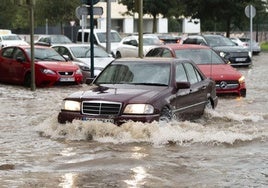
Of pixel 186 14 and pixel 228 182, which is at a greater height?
pixel 186 14

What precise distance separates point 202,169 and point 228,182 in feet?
2.52

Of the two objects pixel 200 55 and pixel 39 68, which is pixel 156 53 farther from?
pixel 39 68

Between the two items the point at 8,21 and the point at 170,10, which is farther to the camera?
the point at 8,21

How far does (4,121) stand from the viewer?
43.8 ft

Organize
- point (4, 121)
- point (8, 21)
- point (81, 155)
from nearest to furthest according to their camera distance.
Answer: point (81, 155) < point (4, 121) < point (8, 21)

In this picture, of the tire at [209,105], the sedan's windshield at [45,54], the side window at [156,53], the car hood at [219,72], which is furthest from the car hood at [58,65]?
the tire at [209,105]

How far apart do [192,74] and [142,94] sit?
2503 millimetres

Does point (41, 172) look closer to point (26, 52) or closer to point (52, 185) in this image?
point (52, 185)

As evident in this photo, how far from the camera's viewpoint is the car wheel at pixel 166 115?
35.2 ft

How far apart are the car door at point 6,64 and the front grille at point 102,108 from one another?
11469 millimetres

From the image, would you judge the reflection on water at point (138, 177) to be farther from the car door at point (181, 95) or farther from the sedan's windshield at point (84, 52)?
the sedan's windshield at point (84, 52)

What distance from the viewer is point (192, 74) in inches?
508

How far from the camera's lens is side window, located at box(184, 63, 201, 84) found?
12.7 m


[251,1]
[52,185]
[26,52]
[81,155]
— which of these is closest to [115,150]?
[81,155]
